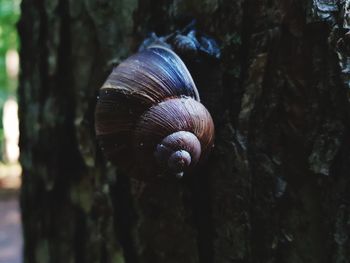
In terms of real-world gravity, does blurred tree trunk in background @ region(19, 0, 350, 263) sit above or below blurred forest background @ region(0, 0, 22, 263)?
above

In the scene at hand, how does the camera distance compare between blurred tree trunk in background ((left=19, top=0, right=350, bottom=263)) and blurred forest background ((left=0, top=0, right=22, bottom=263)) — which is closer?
blurred tree trunk in background ((left=19, top=0, right=350, bottom=263))

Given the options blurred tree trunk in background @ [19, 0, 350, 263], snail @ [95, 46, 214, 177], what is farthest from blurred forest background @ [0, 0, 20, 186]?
snail @ [95, 46, 214, 177]

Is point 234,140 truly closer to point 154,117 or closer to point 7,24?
point 154,117

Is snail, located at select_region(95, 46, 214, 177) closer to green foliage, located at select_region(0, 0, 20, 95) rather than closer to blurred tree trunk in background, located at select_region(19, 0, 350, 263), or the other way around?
blurred tree trunk in background, located at select_region(19, 0, 350, 263)

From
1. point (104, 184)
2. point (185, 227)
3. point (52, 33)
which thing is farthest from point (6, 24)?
point (185, 227)

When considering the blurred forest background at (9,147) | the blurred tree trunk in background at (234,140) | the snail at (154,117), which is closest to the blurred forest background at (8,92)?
the blurred forest background at (9,147)

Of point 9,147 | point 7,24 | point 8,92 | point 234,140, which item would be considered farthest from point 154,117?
point 9,147
